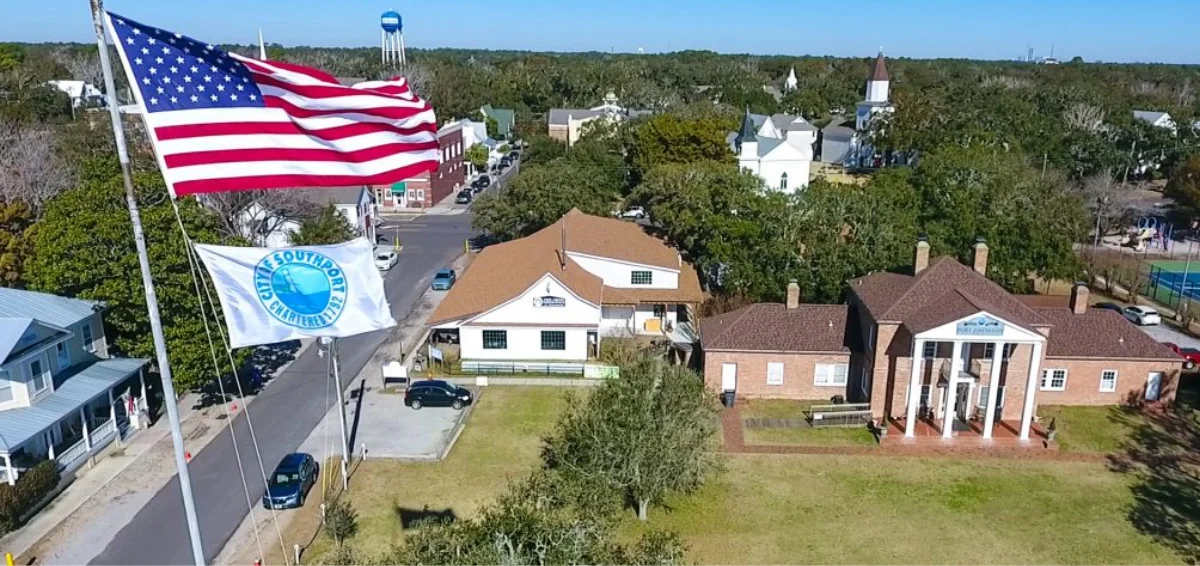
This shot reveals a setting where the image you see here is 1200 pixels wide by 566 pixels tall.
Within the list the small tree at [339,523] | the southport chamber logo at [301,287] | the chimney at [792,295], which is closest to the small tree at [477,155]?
the chimney at [792,295]

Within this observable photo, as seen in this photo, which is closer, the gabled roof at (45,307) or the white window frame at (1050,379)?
the gabled roof at (45,307)

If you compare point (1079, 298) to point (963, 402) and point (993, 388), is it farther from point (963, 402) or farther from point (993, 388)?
point (993, 388)

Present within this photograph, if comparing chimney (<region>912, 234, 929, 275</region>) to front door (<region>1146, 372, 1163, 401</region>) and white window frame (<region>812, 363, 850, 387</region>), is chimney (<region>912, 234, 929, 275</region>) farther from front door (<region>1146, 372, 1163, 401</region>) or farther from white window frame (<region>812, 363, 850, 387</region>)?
front door (<region>1146, 372, 1163, 401</region>)

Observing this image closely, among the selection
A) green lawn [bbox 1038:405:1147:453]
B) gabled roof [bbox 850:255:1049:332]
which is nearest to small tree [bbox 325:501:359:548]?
gabled roof [bbox 850:255:1049:332]

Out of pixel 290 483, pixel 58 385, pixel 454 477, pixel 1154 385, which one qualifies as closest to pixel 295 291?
pixel 290 483

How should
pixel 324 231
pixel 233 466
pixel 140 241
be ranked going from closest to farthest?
pixel 140 241
pixel 233 466
pixel 324 231

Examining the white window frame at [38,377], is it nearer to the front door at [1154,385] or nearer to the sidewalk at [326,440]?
the sidewalk at [326,440]

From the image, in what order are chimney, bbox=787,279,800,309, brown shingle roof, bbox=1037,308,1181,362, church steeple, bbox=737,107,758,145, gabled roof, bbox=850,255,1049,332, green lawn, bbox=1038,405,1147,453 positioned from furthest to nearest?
church steeple, bbox=737,107,758,145 → chimney, bbox=787,279,800,309 → brown shingle roof, bbox=1037,308,1181,362 → green lawn, bbox=1038,405,1147,453 → gabled roof, bbox=850,255,1049,332
